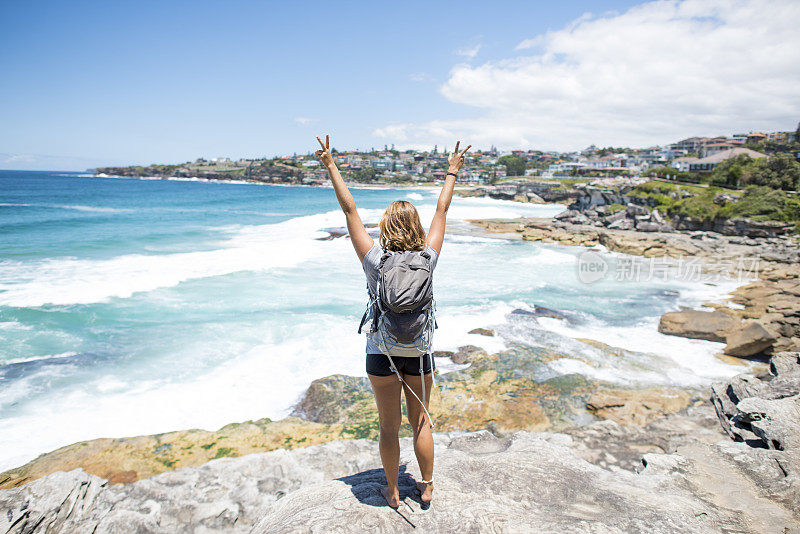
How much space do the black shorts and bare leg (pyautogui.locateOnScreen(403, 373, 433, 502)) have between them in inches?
1.8

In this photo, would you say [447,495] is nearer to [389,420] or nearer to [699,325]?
[389,420]

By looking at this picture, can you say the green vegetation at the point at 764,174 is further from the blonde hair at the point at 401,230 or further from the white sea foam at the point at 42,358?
the white sea foam at the point at 42,358

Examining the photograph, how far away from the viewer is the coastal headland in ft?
10.1

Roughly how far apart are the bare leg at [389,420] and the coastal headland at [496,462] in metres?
0.20

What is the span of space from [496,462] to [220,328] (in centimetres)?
847

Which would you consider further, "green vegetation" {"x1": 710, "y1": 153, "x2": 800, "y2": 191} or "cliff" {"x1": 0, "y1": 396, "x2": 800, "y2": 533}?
"green vegetation" {"x1": 710, "y1": 153, "x2": 800, "y2": 191}

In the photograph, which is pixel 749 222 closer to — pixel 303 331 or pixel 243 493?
pixel 303 331

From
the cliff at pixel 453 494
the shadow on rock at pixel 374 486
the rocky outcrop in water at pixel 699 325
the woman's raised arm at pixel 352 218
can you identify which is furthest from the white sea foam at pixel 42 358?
the rocky outcrop in water at pixel 699 325

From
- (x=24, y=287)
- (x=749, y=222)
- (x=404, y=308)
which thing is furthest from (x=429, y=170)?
(x=404, y=308)

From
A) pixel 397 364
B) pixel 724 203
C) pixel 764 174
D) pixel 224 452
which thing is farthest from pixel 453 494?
pixel 764 174

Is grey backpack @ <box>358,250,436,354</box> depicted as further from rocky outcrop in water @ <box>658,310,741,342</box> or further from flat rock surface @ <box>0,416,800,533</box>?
rocky outcrop in water @ <box>658,310,741,342</box>

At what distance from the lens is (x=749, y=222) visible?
25.9 meters

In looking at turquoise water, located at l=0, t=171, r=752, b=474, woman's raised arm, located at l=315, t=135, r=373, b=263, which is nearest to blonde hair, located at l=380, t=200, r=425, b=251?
woman's raised arm, located at l=315, t=135, r=373, b=263

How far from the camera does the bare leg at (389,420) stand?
2.49m
